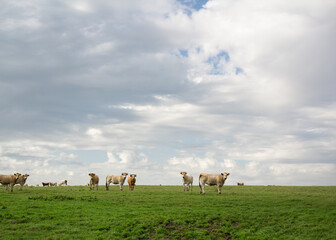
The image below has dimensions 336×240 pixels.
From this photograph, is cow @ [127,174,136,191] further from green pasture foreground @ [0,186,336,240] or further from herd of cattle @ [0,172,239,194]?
green pasture foreground @ [0,186,336,240]

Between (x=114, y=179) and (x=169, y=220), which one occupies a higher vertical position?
(x=114, y=179)

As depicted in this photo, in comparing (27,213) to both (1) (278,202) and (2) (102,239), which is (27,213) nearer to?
(2) (102,239)

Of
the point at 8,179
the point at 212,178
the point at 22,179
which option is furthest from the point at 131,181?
the point at 8,179

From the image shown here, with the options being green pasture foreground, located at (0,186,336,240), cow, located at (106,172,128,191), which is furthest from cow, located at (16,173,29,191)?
green pasture foreground, located at (0,186,336,240)

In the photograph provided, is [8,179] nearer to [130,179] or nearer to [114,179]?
[114,179]

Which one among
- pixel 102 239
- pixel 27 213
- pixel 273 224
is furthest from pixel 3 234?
pixel 273 224

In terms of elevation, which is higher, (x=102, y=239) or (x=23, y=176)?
(x=23, y=176)

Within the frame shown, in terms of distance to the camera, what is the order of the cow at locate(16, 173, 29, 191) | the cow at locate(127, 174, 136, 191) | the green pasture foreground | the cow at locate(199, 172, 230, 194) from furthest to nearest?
1. the cow at locate(127, 174, 136, 191)
2. the cow at locate(16, 173, 29, 191)
3. the cow at locate(199, 172, 230, 194)
4. the green pasture foreground

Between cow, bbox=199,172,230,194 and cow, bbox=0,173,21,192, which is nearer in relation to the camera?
cow, bbox=199,172,230,194

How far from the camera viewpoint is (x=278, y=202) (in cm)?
3142

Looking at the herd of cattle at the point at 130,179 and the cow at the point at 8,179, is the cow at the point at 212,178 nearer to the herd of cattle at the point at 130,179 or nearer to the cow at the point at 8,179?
the herd of cattle at the point at 130,179

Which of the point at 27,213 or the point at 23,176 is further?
the point at 23,176

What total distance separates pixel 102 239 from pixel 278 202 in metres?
19.5

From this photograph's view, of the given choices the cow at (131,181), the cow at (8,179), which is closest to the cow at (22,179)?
the cow at (8,179)
